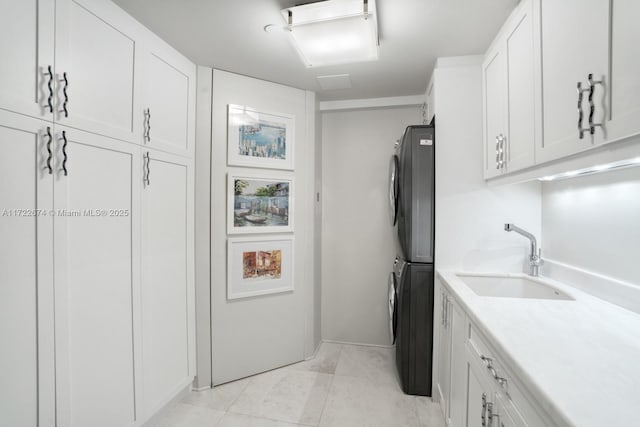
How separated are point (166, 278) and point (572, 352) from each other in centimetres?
207

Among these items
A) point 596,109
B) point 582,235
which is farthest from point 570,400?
point 582,235

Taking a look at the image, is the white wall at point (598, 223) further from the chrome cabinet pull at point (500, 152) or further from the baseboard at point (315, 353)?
the baseboard at point (315, 353)

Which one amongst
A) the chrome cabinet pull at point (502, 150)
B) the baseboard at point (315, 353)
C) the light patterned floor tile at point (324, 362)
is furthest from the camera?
the baseboard at point (315, 353)

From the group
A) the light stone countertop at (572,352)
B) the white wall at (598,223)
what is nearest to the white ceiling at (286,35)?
the white wall at (598,223)

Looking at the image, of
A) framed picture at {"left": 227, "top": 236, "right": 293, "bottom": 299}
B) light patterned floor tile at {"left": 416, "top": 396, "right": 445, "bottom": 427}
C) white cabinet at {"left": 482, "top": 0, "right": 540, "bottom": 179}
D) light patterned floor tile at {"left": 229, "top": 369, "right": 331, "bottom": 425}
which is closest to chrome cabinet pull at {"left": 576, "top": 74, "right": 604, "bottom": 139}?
white cabinet at {"left": 482, "top": 0, "right": 540, "bottom": 179}

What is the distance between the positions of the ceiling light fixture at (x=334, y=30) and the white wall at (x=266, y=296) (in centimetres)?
67

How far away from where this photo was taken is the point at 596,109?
2.87 ft

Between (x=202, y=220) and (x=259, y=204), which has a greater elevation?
(x=259, y=204)

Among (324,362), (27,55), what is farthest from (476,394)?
(27,55)

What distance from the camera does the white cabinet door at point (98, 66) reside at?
4.11ft

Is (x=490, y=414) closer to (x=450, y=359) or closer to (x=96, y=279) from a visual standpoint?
(x=450, y=359)

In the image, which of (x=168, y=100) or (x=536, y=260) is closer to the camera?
(x=536, y=260)

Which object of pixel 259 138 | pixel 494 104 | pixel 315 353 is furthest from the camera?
pixel 315 353

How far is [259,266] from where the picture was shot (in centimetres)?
237
